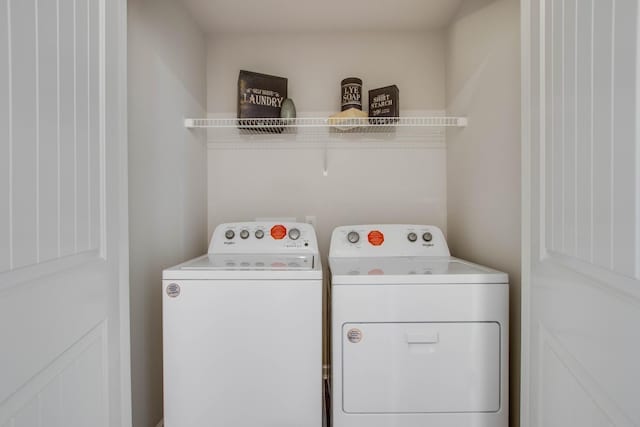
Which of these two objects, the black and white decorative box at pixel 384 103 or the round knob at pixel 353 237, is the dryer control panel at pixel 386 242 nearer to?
the round knob at pixel 353 237

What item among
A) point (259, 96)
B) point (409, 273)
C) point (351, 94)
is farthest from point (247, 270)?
point (351, 94)

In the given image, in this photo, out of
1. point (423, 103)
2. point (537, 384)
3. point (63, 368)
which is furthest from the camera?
point (423, 103)

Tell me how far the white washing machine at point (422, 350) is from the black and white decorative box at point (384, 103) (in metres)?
1.06

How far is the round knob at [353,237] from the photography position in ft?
5.66

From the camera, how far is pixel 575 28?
0.71m

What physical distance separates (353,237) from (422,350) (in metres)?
0.67

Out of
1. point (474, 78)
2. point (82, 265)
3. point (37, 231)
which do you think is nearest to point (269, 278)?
point (82, 265)

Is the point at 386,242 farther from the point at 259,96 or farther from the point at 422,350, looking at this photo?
the point at 259,96

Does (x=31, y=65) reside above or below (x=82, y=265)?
above

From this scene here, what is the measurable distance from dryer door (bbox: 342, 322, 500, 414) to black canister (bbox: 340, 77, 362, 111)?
1271 millimetres

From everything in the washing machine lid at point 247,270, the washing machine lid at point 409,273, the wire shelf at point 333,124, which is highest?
the wire shelf at point 333,124

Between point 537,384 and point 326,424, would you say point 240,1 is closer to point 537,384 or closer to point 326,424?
point 537,384

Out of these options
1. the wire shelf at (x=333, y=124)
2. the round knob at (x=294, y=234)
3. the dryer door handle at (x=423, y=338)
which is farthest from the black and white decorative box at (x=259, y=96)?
the dryer door handle at (x=423, y=338)

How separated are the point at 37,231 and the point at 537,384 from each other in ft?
4.05
